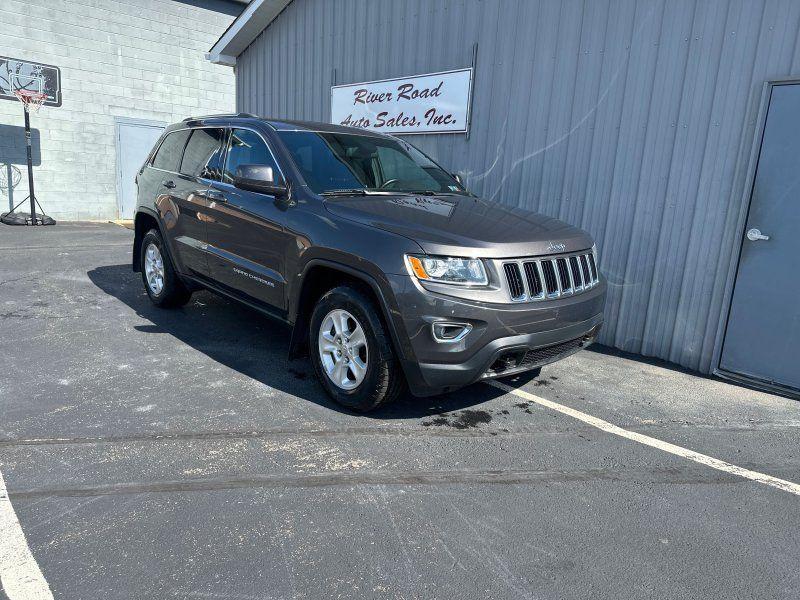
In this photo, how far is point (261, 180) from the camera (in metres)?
3.99

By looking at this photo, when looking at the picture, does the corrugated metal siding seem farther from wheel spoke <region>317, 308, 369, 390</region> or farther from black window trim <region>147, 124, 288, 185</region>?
wheel spoke <region>317, 308, 369, 390</region>

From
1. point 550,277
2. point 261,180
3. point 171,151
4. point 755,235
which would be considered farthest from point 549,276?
point 171,151

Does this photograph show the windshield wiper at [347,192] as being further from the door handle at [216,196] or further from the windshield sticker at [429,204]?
the door handle at [216,196]

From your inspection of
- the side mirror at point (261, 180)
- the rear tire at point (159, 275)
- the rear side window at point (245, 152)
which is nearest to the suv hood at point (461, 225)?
the side mirror at point (261, 180)

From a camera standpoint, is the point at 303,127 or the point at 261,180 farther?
the point at 303,127

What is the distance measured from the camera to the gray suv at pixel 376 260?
10.9 feet

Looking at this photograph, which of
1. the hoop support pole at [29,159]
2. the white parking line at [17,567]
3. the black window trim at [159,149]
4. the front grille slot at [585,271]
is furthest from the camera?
the hoop support pole at [29,159]

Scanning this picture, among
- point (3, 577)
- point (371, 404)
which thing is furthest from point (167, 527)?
point (371, 404)

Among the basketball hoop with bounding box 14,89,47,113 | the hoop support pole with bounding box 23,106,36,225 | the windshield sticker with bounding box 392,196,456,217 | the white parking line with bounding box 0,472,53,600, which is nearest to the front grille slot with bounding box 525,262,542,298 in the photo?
the windshield sticker with bounding box 392,196,456,217

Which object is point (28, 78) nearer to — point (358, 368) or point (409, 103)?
point (409, 103)

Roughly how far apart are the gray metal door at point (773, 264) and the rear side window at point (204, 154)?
173 inches

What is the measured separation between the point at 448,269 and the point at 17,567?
237 centimetres

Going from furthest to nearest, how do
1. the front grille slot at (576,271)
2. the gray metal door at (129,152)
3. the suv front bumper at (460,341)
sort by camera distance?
the gray metal door at (129,152) < the front grille slot at (576,271) < the suv front bumper at (460,341)

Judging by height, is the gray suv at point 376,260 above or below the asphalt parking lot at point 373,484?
above
